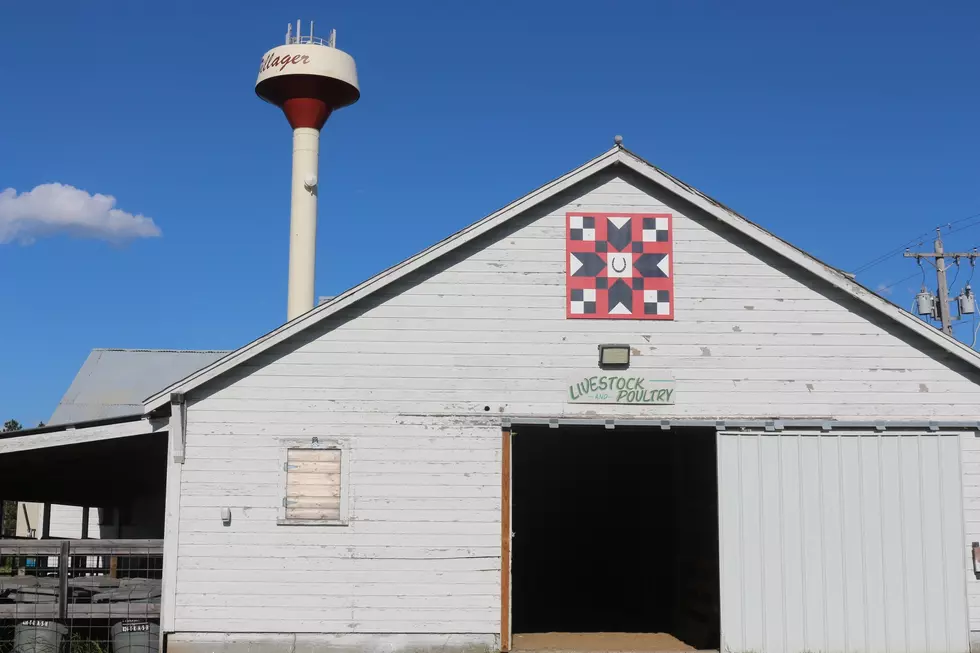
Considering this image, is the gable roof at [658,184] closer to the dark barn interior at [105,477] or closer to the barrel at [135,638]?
the dark barn interior at [105,477]

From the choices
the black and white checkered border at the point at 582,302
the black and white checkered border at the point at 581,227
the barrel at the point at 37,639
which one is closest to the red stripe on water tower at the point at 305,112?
the black and white checkered border at the point at 581,227

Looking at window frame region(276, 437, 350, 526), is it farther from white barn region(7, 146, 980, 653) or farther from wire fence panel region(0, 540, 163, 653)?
wire fence panel region(0, 540, 163, 653)

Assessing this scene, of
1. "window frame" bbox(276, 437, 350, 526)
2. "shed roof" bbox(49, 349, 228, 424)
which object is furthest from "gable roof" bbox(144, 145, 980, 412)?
Result: "shed roof" bbox(49, 349, 228, 424)

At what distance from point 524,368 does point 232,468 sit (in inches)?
143

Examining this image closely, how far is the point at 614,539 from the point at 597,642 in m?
7.38

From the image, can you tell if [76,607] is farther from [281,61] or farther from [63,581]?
[281,61]

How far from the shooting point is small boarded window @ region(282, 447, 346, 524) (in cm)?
1251

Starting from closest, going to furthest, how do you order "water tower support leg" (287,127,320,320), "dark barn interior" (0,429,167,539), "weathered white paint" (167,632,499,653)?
"weathered white paint" (167,632,499,653)
"dark barn interior" (0,429,167,539)
"water tower support leg" (287,127,320,320)

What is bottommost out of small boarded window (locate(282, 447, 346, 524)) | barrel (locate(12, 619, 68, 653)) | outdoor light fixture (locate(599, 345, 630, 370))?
barrel (locate(12, 619, 68, 653))

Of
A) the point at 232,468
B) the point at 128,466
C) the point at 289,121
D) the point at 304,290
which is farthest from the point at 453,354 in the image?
the point at 289,121

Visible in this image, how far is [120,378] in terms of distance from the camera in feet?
88.3

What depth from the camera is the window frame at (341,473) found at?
491 inches

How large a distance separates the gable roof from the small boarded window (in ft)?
4.46

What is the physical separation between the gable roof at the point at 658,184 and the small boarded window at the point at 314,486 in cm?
136
